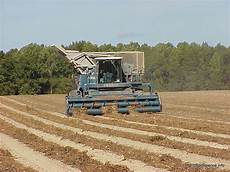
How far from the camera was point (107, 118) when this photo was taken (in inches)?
1037

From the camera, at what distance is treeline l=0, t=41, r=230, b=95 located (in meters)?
91.1

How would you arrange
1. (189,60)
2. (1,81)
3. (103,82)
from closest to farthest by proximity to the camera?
(103,82), (1,81), (189,60)

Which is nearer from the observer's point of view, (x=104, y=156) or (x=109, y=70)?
(x=104, y=156)

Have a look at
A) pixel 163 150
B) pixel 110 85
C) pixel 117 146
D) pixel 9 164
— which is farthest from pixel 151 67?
pixel 9 164

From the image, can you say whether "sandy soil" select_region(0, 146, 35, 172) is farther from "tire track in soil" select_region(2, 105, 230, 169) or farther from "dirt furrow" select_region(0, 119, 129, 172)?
"tire track in soil" select_region(2, 105, 230, 169)

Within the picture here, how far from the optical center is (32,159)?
14.2 meters

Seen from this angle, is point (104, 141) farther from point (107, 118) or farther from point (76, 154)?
→ point (107, 118)

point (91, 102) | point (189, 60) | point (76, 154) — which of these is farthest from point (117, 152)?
point (189, 60)

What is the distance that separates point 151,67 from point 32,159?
108 m

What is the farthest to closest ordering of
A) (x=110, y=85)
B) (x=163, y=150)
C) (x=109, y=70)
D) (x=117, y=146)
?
(x=109, y=70), (x=110, y=85), (x=117, y=146), (x=163, y=150)

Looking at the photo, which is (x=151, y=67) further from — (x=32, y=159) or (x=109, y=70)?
(x=32, y=159)

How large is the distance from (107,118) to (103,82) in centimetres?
622

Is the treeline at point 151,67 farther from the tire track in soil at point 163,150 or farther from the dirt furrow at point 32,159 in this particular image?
the dirt furrow at point 32,159

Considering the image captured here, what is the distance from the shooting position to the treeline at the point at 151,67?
91062 millimetres
